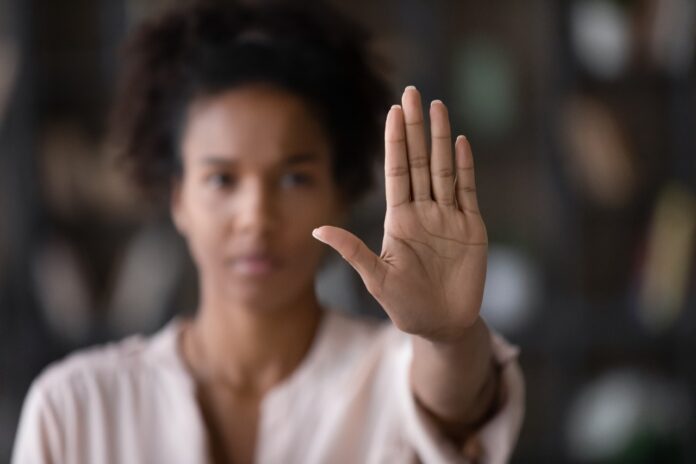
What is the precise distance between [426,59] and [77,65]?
101 centimetres

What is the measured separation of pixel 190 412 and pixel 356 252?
46cm

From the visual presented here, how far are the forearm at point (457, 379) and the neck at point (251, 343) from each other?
242 millimetres

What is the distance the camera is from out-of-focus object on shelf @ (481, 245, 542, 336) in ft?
7.75

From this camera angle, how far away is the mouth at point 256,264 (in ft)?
3.41

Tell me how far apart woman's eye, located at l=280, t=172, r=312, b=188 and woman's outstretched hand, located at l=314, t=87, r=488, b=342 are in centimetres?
26

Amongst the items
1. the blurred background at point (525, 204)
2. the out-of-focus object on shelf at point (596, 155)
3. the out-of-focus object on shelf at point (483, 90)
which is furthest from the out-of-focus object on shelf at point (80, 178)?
the out-of-focus object on shelf at point (596, 155)

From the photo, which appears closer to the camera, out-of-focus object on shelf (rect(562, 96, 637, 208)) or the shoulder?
the shoulder

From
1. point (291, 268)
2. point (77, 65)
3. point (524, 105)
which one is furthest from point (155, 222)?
point (291, 268)

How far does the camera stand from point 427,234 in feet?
2.66

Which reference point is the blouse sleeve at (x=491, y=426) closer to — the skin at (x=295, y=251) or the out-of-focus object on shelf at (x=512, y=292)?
the skin at (x=295, y=251)

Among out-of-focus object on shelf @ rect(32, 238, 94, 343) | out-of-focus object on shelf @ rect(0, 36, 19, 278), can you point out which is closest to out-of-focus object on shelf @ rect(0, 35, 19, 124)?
out-of-focus object on shelf @ rect(0, 36, 19, 278)

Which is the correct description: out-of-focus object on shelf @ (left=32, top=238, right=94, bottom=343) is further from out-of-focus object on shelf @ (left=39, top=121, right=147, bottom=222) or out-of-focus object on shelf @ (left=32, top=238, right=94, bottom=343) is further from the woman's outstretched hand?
the woman's outstretched hand

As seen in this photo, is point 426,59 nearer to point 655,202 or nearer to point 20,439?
point 655,202

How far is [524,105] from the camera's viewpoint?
241 cm
